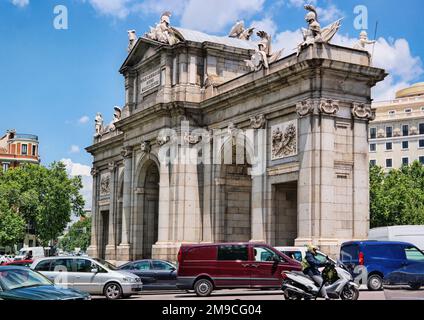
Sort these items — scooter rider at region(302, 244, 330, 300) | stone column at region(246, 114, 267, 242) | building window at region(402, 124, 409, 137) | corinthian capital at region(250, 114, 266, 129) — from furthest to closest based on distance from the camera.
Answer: building window at region(402, 124, 409, 137) < corinthian capital at region(250, 114, 266, 129) < stone column at region(246, 114, 267, 242) < scooter rider at region(302, 244, 330, 300)

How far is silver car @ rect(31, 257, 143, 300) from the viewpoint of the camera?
67.6 ft

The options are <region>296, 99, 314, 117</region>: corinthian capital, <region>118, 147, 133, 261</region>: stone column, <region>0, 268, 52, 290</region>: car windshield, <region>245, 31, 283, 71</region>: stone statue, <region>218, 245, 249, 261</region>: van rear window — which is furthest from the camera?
<region>118, 147, 133, 261</region>: stone column

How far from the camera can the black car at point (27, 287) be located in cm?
1153

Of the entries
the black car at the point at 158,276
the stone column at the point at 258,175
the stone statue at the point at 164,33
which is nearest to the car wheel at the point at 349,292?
the black car at the point at 158,276

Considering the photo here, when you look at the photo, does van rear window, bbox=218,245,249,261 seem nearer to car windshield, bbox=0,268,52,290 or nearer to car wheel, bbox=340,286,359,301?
car wheel, bbox=340,286,359,301

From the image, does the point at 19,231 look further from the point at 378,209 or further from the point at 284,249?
the point at 284,249

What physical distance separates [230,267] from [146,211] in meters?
22.0

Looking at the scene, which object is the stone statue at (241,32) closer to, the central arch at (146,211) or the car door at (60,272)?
the central arch at (146,211)

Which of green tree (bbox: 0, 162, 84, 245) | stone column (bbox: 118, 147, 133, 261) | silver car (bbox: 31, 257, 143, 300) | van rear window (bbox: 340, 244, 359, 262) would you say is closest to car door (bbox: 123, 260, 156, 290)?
silver car (bbox: 31, 257, 143, 300)

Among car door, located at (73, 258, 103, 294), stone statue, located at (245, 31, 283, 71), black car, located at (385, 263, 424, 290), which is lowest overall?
car door, located at (73, 258, 103, 294)

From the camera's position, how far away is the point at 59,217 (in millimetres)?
71000

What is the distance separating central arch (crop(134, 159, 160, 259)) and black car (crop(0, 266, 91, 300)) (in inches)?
1125

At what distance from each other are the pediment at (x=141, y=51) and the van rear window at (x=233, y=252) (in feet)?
65.8
